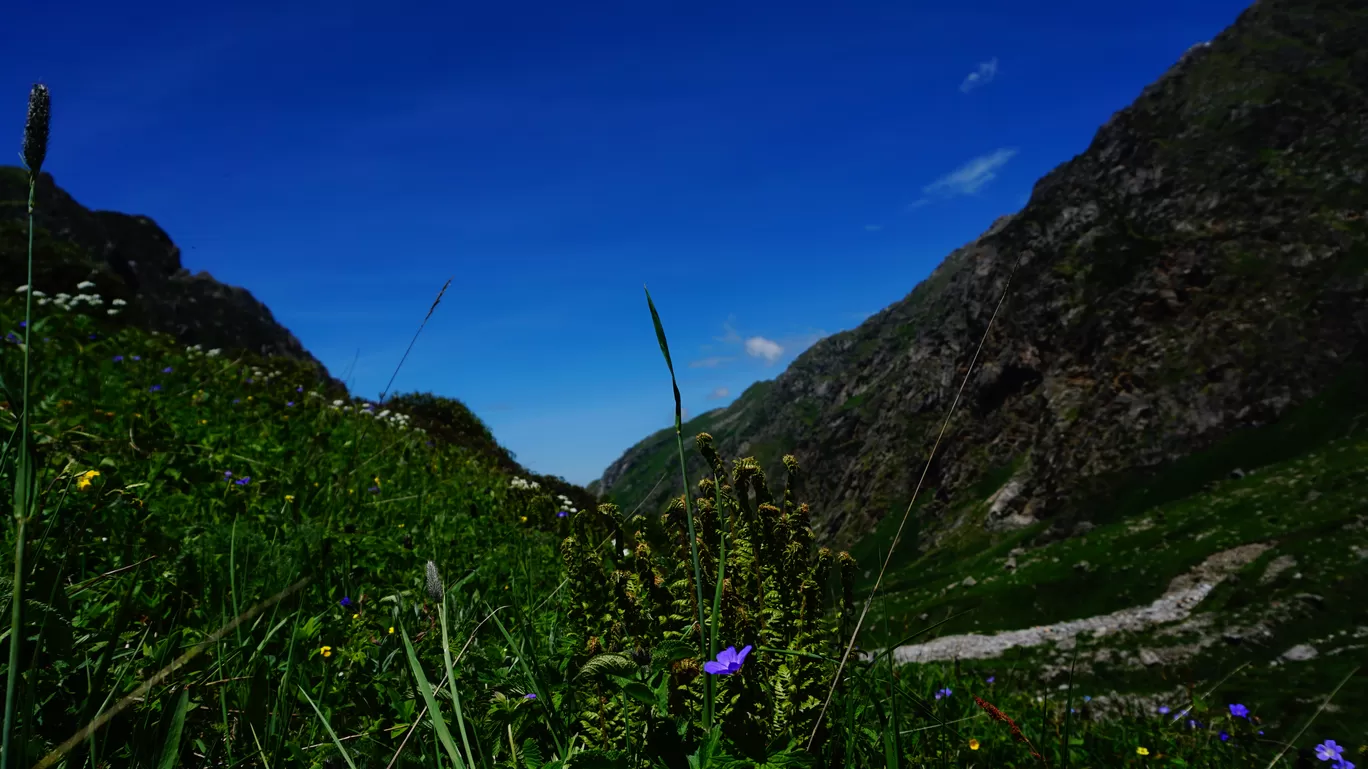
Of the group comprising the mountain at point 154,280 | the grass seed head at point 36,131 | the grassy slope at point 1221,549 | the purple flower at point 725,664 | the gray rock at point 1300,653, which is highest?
the mountain at point 154,280

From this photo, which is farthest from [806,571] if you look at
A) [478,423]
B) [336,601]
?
[478,423]

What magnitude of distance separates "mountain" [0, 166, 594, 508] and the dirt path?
88296mm

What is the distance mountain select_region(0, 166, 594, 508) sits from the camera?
18.7 m

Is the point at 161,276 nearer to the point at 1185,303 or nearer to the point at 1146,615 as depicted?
the point at 1146,615

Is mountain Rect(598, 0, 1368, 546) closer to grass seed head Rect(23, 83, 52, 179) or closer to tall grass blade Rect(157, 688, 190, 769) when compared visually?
tall grass blade Rect(157, 688, 190, 769)

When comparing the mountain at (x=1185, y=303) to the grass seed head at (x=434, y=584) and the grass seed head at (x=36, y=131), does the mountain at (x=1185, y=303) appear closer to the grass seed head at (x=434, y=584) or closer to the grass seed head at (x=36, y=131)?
the grass seed head at (x=434, y=584)

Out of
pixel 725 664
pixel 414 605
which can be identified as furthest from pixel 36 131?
pixel 414 605

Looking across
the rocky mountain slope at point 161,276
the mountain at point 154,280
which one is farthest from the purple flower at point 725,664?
the rocky mountain slope at point 161,276

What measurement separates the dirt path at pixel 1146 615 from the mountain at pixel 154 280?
88296mm

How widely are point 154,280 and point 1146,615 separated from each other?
134181mm

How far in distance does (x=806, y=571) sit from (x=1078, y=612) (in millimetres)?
128487

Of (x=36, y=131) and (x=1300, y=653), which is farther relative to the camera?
(x=1300, y=653)

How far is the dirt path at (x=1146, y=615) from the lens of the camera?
319ft

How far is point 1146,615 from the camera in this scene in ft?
328
